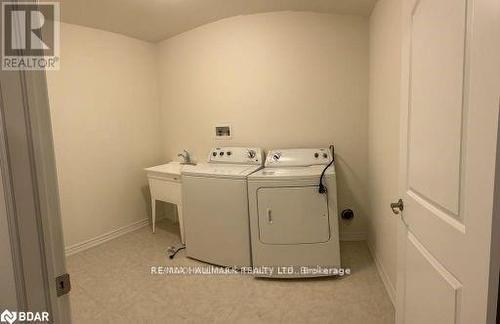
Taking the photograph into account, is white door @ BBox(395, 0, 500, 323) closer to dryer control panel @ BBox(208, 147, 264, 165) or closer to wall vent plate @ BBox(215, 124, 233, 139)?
dryer control panel @ BBox(208, 147, 264, 165)

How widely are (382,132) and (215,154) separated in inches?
63.0

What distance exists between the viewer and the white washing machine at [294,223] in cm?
212

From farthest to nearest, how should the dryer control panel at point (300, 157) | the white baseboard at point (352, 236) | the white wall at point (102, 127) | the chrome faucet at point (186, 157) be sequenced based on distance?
the chrome faucet at point (186, 157), the white baseboard at point (352, 236), the white wall at point (102, 127), the dryer control panel at point (300, 157)

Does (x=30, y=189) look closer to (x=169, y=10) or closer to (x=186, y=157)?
(x=169, y=10)

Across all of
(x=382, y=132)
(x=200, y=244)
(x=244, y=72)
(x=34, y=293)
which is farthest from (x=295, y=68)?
(x=34, y=293)

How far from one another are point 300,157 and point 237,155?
64 centimetres

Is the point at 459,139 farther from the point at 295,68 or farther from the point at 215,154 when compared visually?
the point at 215,154

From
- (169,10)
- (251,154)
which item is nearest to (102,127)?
(169,10)

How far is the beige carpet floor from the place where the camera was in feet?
5.95

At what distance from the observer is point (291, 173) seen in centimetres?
222

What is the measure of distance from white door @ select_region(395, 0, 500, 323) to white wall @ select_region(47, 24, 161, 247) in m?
2.83

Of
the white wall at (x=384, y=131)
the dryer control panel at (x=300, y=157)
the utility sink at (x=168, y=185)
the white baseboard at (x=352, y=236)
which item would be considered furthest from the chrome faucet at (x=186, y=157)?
the white wall at (x=384, y=131)

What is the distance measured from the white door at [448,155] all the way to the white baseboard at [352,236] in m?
1.67

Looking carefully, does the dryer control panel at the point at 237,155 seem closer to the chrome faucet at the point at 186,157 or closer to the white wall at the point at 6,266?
the chrome faucet at the point at 186,157
